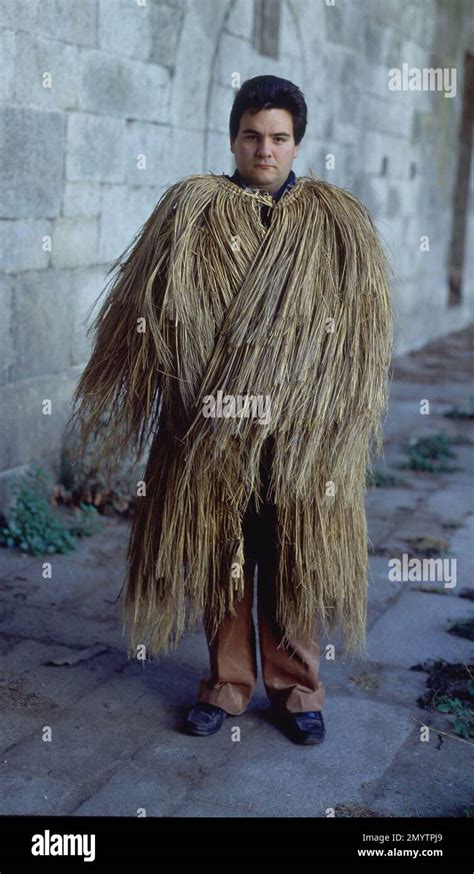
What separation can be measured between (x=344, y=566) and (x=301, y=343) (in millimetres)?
655

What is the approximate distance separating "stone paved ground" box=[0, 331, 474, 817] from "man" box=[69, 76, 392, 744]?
14cm

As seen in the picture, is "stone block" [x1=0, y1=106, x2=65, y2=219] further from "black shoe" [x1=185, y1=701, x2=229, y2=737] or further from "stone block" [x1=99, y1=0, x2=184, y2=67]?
"black shoe" [x1=185, y1=701, x2=229, y2=737]

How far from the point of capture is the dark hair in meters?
2.90

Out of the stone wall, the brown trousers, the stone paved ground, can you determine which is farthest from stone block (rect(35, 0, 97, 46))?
the brown trousers

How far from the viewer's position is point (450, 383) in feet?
28.6

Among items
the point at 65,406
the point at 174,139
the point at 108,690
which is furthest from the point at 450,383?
the point at 108,690

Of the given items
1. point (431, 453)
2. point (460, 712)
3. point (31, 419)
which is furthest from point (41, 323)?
point (431, 453)

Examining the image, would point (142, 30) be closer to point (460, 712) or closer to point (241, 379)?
point (241, 379)

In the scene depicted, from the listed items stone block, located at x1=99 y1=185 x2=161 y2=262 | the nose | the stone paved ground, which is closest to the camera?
the stone paved ground

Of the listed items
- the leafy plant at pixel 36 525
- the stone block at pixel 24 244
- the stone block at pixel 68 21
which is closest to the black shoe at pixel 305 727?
the leafy plant at pixel 36 525

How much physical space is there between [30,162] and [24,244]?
316 millimetres

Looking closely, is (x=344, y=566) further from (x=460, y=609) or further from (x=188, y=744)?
(x=460, y=609)

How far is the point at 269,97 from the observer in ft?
9.50

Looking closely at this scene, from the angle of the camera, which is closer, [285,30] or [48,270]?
[48,270]
